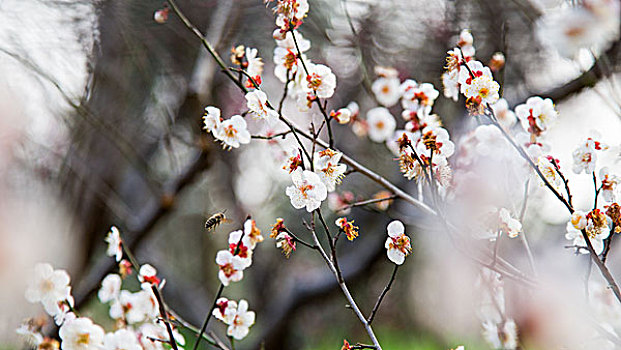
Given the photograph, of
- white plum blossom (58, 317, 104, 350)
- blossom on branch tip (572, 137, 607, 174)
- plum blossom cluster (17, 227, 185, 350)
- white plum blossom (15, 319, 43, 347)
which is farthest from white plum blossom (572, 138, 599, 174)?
white plum blossom (15, 319, 43, 347)

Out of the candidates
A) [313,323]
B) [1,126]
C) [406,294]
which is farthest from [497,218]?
[406,294]

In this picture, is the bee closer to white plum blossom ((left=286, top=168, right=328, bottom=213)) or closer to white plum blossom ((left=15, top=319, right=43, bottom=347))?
white plum blossom ((left=286, top=168, right=328, bottom=213))

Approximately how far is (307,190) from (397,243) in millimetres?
147

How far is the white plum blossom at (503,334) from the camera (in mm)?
996

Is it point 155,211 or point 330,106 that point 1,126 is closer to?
point 155,211

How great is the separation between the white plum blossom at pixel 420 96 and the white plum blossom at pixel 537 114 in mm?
151

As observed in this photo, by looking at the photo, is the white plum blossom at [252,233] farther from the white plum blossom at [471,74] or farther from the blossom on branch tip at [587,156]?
the blossom on branch tip at [587,156]

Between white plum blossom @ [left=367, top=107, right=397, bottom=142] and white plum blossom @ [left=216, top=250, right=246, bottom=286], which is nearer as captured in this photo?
white plum blossom @ [left=216, top=250, right=246, bottom=286]

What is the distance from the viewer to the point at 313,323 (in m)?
3.31

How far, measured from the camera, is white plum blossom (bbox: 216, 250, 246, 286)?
2.22 feet

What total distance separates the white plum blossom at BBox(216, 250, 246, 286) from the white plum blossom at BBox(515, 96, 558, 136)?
48cm

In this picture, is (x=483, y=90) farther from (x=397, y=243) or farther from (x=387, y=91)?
(x=387, y=91)

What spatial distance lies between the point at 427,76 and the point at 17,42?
3.85 ft

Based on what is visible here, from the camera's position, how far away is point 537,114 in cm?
74
